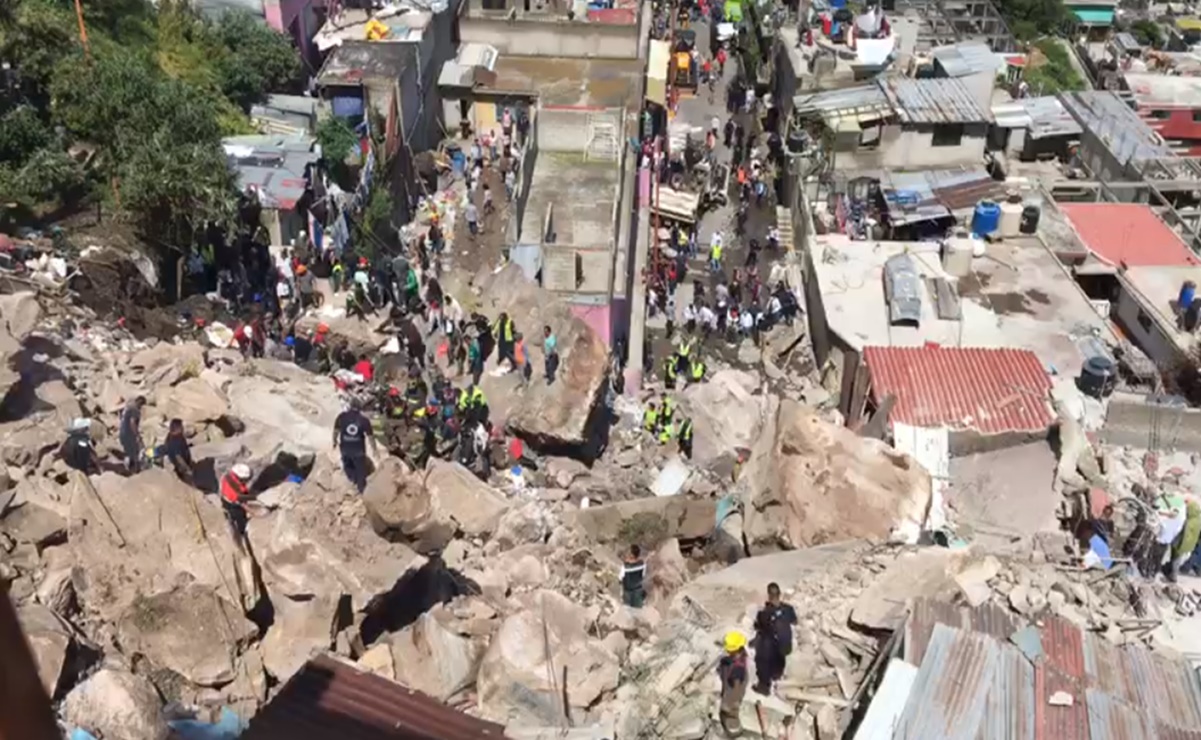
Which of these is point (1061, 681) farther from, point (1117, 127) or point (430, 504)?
point (1117, 127)

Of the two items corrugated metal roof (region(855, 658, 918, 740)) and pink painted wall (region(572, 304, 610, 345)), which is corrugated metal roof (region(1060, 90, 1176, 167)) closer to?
pink painted wall (region(572, 304, 610, 345))

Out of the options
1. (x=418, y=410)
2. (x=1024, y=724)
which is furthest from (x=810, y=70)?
(x=1024, y=724)

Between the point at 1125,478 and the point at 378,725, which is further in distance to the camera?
the point at 1125,478

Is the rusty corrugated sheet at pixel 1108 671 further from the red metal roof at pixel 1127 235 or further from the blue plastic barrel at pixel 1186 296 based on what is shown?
the red metal roof at pixel 1127 235

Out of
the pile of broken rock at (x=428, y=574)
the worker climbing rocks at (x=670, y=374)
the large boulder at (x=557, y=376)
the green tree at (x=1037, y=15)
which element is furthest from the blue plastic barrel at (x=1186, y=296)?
the green tree at (x=1037, y=15)

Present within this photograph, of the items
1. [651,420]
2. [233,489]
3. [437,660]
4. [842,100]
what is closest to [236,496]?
[233,489]

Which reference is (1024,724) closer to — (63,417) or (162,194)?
(63,417)
